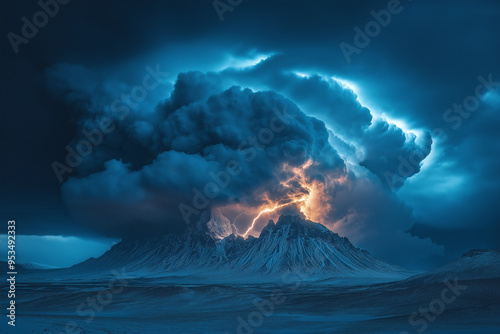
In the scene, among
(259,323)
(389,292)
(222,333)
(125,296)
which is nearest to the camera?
(222,333)

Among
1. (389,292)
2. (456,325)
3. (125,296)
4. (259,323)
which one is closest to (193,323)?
(259,323)

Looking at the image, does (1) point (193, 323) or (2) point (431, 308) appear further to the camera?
(2) point (431, 308)

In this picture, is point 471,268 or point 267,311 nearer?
point 267,311

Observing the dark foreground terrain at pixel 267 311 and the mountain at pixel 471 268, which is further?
the mountain at pixel 471 268

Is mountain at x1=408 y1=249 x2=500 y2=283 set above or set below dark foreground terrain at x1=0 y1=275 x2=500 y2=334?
above

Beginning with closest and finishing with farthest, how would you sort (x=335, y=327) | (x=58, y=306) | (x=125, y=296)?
(x=335, y=327) → (x=58, y=306) → (x=125, y=296)

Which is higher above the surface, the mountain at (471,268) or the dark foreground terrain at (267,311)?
the mountain at (471,268)

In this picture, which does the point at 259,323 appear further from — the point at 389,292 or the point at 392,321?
the point at 389,292

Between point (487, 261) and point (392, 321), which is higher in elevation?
point (487, 261)

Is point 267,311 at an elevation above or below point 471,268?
below

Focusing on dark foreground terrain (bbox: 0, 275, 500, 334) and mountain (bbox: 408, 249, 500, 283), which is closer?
dark foreground terrain (bbox: 0, 275, 500, 334)
